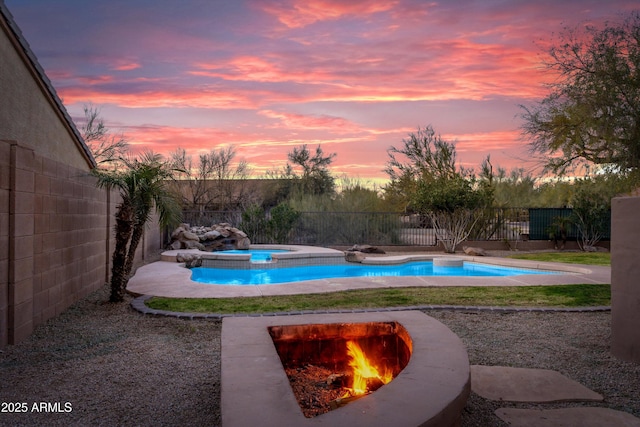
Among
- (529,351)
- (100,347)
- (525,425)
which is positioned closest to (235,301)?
(100,347)

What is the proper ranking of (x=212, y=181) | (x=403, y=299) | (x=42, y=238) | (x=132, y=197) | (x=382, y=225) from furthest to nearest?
(x=212, y=181)
(x=382, y=225)
(x=403, y=299)
(x=132, y=197)
(x=42, y=238)

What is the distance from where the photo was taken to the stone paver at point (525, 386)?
3725mm

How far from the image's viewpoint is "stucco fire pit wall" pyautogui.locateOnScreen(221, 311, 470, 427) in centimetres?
242

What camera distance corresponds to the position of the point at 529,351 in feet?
16.4

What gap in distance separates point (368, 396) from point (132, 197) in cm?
551

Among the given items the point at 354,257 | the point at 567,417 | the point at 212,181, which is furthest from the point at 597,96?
the point at 212,181

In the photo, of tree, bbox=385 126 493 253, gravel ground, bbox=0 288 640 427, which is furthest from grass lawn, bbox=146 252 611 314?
tree, bbox=385 126 493 253

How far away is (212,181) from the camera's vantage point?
25484 mm

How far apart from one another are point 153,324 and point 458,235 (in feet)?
43.0

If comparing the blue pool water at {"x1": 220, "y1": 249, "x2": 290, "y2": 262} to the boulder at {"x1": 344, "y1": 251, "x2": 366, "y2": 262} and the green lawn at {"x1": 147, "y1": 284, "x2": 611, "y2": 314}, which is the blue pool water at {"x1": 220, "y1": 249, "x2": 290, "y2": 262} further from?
Answer: the green lawn at {"x1": 147, "y1": 284, "x2": 611, "y2": 314}

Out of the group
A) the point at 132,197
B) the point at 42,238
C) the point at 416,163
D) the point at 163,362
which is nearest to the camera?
the point at 163,362

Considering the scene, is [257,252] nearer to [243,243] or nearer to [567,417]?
[243,243]

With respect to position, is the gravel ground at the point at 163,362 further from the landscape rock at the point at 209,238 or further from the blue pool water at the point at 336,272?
the landscape rock at the point at 209,238

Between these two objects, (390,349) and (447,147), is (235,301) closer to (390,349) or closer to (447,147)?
(390,349)
